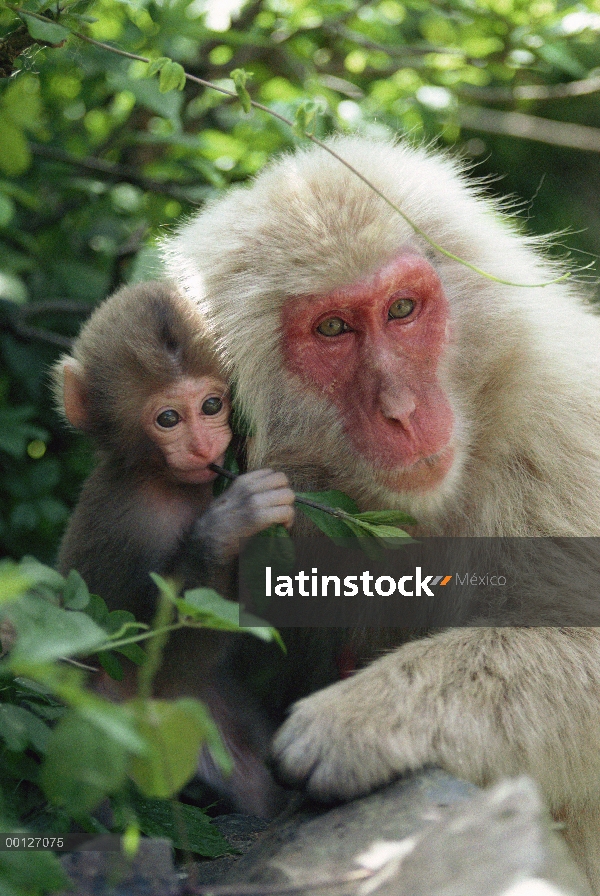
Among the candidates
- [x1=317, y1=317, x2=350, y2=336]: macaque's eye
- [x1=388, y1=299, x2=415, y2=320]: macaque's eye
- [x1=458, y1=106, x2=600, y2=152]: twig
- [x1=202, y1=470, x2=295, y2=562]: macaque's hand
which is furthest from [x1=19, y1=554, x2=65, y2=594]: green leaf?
[x1=458, y1=106, x2=600, y2=152]: twig

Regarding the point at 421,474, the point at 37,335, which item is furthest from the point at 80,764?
the point at 37,335

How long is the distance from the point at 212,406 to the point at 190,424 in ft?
0.38

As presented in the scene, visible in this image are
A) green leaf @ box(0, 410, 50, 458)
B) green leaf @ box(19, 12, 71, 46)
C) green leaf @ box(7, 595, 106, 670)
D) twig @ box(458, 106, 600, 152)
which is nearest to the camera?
green leaf @ box(7, 595, 106, 670)

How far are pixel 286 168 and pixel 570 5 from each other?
2.72m

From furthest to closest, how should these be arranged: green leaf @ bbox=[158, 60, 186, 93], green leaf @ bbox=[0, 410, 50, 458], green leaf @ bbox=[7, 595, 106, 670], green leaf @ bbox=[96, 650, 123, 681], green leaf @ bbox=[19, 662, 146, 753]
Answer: green leaf @ bbox=[0, 410, 50, 458] → green leaf @ bbox=[158, 60, 186, 93] → green leaf @ bbox=[96, 650, 123, 681] → green leaf @ bbox=[7, 595, 106, 670] → green leaf @ bbox=[19, 662, 146, 753]

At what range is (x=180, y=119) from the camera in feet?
20.2

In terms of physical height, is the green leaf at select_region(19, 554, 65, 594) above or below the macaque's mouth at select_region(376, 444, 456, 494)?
below

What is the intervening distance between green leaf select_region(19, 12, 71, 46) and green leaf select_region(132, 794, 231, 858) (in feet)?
7.41

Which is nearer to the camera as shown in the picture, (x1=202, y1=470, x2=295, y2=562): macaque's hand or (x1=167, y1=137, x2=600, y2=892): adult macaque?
(x1=167, y1=137, x2=600, y2=892): adult macaque

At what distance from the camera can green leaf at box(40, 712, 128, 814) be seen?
5.78 ft

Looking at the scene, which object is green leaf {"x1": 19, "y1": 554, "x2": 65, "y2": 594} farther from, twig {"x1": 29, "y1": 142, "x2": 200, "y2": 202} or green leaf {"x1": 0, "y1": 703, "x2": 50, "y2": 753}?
twig {"x1": 29, "y1": 142, "x2": 200, "y2": 202}

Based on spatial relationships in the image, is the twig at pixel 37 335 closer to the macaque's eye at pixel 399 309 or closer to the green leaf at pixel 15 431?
the green leaf at pixel 15 431

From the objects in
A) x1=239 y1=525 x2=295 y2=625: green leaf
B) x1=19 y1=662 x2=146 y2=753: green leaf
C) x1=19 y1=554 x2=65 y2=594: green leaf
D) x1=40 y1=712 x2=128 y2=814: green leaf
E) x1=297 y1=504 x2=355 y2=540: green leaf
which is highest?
x1=297 y1=504 x2=355 y2=540: green leaf

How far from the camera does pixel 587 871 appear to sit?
11.2 ft
